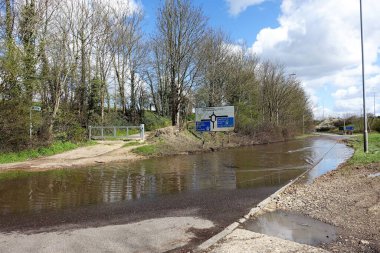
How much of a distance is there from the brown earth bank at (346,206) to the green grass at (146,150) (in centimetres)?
1346

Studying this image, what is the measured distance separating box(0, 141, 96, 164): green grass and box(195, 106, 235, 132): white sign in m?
11.5

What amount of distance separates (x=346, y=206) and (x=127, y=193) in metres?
6.26

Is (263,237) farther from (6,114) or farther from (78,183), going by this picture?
(6,114)

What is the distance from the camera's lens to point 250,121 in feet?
148

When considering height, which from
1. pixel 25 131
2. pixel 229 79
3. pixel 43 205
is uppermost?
pixel 229 79

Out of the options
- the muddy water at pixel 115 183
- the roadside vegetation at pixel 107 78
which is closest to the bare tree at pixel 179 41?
the roadside vegetation at pixel 107 78

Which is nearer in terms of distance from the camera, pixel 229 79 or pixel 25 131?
pixel 25 131

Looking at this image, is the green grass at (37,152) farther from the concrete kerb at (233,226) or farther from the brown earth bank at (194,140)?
the concrete kerb at (233,226)

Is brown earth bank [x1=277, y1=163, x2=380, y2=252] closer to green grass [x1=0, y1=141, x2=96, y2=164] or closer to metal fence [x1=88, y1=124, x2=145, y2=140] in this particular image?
green grass [x1=0, y1=141, x2=96, y2=164]

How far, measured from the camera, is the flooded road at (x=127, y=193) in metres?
7.93

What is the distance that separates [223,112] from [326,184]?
20075mm

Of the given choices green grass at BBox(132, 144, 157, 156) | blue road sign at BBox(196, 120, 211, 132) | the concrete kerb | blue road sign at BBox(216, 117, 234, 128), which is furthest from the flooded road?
blue road sign at BBox(196, 120, 211, 132)

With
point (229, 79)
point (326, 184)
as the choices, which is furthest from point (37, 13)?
point (229, 79)

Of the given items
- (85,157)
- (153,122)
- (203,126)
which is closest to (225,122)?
(203,126)
